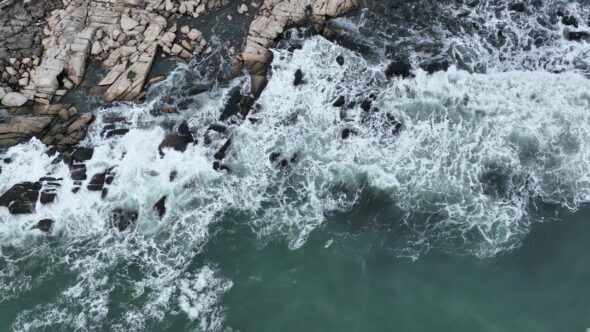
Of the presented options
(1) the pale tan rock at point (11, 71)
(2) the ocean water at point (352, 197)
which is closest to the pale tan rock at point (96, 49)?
(2) the ocean water at point (352, 197)

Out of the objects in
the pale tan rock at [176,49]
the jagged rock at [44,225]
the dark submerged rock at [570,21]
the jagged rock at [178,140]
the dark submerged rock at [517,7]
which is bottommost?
the jagged rock at [44,225]

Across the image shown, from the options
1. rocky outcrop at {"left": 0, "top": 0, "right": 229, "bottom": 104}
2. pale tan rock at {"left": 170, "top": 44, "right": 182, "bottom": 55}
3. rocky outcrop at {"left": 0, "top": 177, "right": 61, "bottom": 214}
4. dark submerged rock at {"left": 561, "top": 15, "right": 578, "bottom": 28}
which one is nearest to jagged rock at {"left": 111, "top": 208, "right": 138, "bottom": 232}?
rocky outcrop at {"left": 0, "top": 177, "right": 61, "bottom": 214}

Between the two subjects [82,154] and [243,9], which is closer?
[82,154]

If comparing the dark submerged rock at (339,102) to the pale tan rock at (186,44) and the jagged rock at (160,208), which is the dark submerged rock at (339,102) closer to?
the pale tan rock at (186,44)

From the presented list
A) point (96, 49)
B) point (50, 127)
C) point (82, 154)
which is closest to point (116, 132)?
point (82, 154)

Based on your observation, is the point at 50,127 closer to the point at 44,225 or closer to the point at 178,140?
the point at 44,225

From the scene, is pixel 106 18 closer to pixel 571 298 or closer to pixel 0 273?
pixel 0 273

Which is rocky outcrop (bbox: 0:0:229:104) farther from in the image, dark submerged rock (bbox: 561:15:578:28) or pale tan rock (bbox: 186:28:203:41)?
dark submerged rock (bbox: 561:15:578:28)
